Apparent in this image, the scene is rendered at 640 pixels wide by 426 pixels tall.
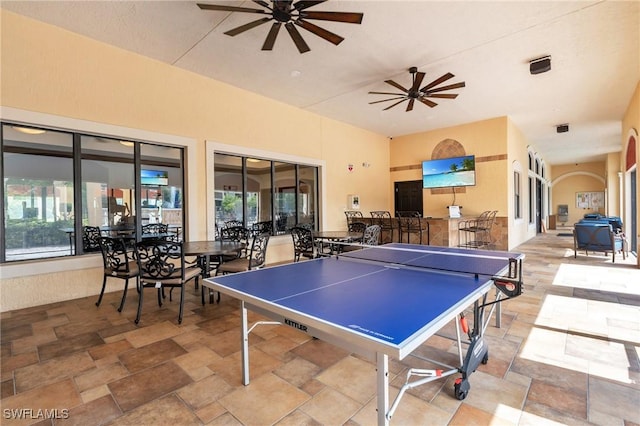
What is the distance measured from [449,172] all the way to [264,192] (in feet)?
17.7

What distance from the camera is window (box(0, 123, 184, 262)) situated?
3881mm

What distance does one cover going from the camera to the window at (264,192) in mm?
6027

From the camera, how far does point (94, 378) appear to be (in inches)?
87.0

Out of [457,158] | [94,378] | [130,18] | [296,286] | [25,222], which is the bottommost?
[94,378]

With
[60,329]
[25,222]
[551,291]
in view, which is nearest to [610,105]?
[551,291]

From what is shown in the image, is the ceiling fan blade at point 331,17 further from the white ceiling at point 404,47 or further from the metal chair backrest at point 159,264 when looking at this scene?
the metal chair backrest at point 159,264

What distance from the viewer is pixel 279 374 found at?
223 centimetres

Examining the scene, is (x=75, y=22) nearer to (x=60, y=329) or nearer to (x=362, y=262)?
(x=60, y=329)

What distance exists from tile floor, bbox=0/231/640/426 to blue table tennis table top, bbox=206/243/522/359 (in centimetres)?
76

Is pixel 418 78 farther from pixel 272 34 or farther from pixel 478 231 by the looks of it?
pixel 478 231

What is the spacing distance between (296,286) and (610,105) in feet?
30.6

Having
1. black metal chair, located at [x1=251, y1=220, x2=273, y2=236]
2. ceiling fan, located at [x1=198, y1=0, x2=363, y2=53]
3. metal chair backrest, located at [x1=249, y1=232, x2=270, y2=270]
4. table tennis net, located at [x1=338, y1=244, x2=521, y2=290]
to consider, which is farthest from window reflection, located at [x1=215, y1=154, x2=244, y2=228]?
table tennis net, located at [x1=338, y1=244, x2=521, y2=290]

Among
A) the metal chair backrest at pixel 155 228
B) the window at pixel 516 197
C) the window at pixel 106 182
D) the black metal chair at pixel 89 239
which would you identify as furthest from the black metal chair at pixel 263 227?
the window at pixel 516 197

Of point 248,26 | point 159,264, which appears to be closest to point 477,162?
point 248,26
